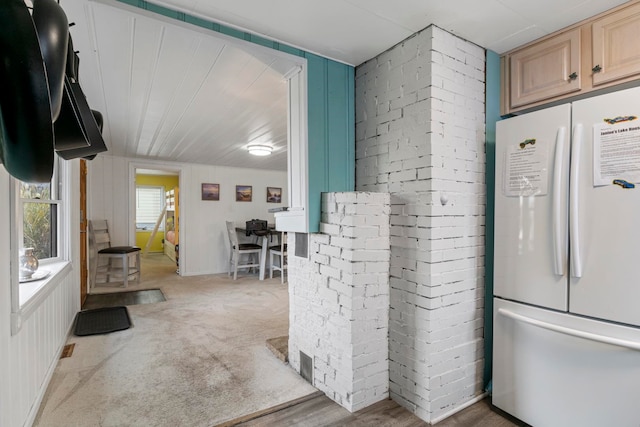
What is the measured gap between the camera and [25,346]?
170 centimetres

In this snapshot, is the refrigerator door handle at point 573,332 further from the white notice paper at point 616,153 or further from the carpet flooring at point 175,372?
the carpet flooring at point 175,372

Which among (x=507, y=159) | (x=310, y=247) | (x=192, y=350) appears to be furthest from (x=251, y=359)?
(x=507, y=159)

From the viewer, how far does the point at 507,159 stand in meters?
1.83

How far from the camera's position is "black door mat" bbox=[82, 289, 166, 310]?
405 centimetres

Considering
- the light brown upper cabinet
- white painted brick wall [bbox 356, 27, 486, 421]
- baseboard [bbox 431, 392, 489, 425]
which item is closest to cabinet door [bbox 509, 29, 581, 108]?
the light brown upper cabinet

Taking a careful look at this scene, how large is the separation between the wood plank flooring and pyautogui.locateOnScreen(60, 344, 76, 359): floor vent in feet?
5.75

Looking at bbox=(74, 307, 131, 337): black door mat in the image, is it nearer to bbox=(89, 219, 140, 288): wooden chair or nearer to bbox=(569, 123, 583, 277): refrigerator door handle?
bbox=(89, 219, 140, 288): wooden chair

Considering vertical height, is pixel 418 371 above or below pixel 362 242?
below

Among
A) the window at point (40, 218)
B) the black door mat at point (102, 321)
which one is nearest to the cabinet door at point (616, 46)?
the window at point (40, 218)

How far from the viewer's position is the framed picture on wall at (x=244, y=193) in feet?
21.2

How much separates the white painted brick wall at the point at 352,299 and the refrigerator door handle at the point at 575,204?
915mm

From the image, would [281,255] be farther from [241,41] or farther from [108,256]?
[241,41]

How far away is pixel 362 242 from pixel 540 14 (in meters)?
1.52

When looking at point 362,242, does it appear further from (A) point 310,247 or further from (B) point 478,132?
(B) point 478,132
